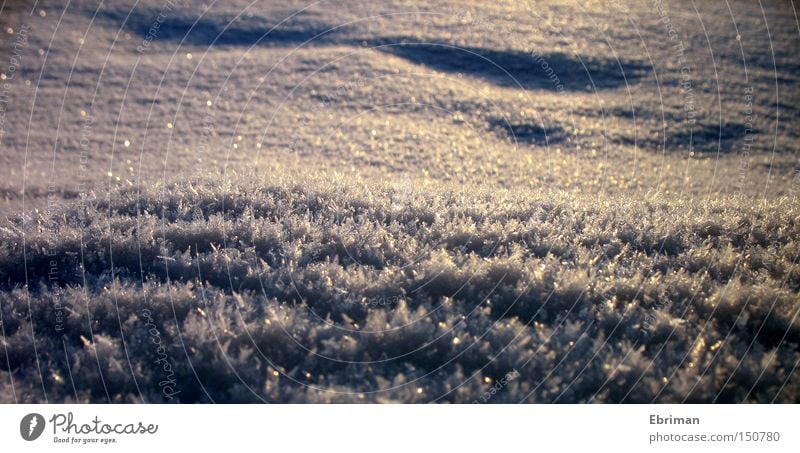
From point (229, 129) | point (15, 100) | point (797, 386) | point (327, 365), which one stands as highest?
point (797, 386)

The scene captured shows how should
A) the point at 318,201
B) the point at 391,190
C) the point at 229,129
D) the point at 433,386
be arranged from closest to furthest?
1. the point at 433,386
2. the point at 318,201
3. the point at 391,190
4. the point at 229,129

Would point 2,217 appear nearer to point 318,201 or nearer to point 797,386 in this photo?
point 318,201

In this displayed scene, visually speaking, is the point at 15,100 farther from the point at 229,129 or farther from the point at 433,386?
the point at 433,386

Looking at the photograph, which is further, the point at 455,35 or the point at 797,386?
the point at 455,35

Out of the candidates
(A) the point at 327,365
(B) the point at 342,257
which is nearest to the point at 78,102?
(B) the point at 342,257

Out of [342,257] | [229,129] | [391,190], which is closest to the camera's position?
[342,257]

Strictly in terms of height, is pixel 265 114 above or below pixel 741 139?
below
